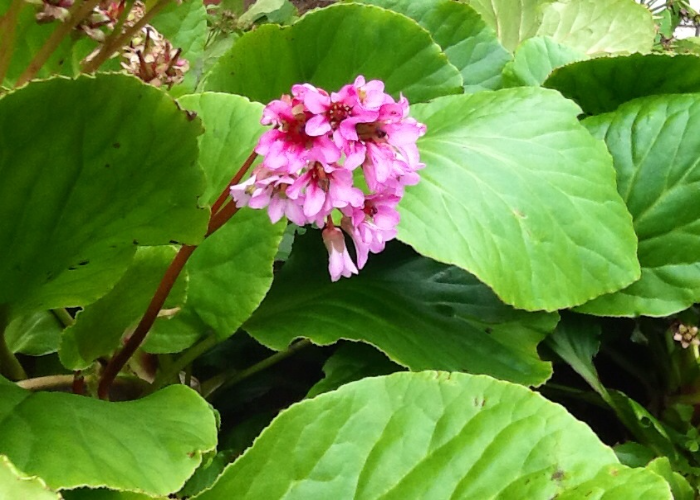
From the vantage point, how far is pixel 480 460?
340 millimetres

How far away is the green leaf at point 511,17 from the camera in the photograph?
103 cm

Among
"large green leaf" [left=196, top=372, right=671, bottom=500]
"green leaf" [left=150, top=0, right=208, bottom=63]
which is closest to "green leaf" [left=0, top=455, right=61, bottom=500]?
"large green leaf" [left=196, top=372, right=671, bottom=500]

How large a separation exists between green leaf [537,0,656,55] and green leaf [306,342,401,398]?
0.70 m

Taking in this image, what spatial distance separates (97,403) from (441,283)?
310 mm

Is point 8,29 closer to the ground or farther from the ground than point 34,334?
farther from the ground

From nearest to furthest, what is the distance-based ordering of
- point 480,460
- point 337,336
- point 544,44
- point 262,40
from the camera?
point 480,460, point 337,336, point 262,40, point 544,44

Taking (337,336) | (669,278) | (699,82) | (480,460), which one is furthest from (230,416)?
(699,82)

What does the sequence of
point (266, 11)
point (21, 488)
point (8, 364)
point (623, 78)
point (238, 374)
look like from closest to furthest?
point (21, 488) → point (8, 364) → point (238, 374) → point (623, 78) → point (266, 11)

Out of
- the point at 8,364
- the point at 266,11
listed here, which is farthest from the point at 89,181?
the point at 266,11

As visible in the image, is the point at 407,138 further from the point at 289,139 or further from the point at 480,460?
the point at 480,460

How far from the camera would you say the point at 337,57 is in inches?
23.7

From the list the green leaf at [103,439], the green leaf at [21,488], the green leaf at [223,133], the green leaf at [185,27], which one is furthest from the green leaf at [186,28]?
the green leaf at [21,488]

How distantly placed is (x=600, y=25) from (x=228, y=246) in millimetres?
→ 810

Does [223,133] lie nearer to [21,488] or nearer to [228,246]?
Answer: [228,246]
